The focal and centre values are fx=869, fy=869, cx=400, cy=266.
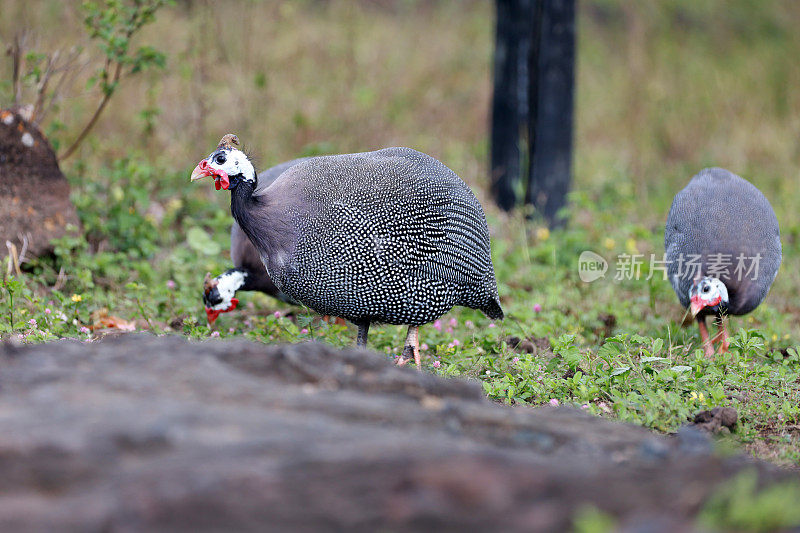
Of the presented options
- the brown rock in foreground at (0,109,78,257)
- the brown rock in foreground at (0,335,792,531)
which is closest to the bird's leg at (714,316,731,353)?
the brown rock in foreground at (0,335,792,531)

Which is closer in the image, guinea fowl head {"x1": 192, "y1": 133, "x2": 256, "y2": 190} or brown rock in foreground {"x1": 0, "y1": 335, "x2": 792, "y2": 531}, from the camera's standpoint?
brown rock in foreground {"x1": 0, "y1": 335, "x2": 792, "y2": 531}

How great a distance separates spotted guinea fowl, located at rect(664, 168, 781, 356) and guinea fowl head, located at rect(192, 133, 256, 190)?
224 cm

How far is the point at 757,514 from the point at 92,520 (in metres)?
1.20

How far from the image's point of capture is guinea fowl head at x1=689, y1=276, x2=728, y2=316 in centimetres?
425

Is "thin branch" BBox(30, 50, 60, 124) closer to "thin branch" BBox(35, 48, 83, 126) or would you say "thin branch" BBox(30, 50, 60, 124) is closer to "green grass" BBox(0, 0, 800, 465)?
"thin branch" BBox(35, 48, 83, 126)

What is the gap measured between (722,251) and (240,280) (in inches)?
96.2

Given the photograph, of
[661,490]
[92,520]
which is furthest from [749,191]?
[92,520]

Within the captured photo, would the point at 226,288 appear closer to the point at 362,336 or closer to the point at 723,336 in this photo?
the point at 362,336

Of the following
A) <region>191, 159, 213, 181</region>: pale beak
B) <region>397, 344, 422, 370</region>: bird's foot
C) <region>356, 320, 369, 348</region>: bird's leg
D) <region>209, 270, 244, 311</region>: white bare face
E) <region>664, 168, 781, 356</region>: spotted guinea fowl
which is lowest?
<region>397, 344, 422, 370</region>: bird's foot

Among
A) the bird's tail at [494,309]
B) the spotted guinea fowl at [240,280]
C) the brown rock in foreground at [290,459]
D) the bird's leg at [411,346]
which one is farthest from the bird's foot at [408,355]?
the brown rock in foreground at [290,459]

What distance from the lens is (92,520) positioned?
1.55 meters

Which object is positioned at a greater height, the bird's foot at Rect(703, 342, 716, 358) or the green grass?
the green grass

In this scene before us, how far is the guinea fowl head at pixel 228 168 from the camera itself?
3.63m

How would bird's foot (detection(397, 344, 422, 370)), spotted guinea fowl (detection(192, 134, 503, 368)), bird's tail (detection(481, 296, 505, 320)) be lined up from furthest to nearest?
bird's tail (detection(481, 296, 505, 320)) < bird's foot (detection(397, 344, 422, 370)) < spotted guinea fowl (detection(192, 134, 503, 368))
